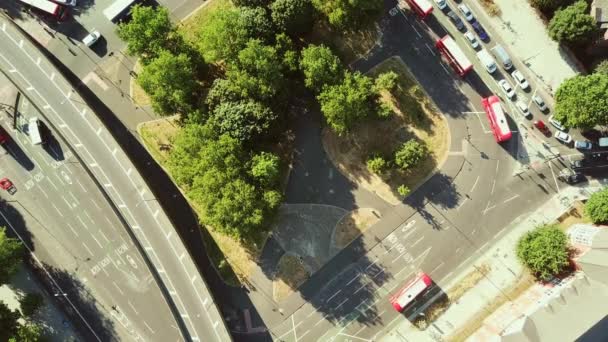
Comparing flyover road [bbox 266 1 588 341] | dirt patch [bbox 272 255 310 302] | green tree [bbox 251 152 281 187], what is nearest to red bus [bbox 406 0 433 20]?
flyover road [bbox 266 1 588 341]

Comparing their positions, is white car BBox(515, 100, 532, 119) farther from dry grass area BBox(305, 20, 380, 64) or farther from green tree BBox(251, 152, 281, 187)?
green tree BBox(251, 152, 281, 187)

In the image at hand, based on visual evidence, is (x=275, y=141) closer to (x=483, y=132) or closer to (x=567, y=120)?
(x=483, y=132)

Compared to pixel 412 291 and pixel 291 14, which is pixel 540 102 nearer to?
pixel 412 291

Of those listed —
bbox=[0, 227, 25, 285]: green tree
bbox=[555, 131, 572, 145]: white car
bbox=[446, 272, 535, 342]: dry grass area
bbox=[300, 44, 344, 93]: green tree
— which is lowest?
bbox=[446, 272, 535, 342]: dry grass area

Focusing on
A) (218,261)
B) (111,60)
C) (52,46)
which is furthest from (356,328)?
(52,46)

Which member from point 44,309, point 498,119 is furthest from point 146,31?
point 498,119

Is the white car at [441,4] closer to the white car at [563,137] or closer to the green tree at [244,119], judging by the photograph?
the white car at [563,137]
